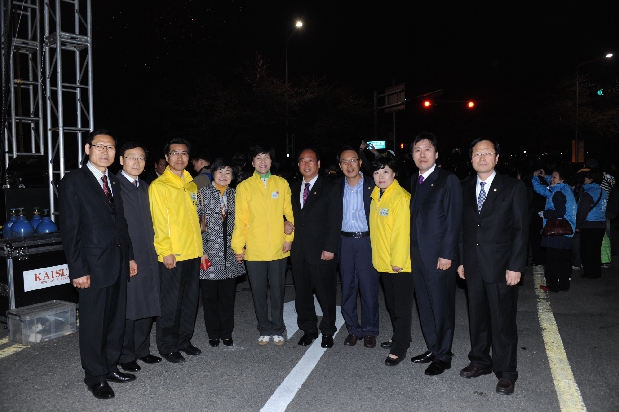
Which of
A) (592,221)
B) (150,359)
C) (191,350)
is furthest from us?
(592,221)

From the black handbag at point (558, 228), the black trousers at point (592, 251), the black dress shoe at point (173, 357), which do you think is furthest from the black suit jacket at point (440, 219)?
the black trousers at point (592, 251)

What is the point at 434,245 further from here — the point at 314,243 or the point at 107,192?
the point at 107,192

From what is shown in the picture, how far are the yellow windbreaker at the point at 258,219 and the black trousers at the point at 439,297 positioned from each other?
1.49 meters

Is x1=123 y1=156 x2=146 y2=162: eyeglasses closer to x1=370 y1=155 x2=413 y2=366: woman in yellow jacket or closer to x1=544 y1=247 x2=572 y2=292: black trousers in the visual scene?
x1=370 y1=155 x2=413 y2=366: woman in yellow jacket

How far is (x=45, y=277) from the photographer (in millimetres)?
6191

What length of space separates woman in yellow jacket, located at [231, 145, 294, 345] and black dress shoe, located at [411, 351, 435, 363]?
4.74 ft

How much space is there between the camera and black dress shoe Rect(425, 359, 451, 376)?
464 centimetres

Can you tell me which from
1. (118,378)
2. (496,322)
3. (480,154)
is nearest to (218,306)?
(118,378)

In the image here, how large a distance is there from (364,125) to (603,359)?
2773 centimetres

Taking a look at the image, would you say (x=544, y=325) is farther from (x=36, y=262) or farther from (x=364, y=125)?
(x=364, y=125)

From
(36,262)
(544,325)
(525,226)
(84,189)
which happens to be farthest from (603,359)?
(36,262)

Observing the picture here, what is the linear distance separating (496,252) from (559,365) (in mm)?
1460

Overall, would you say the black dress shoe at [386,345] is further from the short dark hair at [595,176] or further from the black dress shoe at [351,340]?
the short dark hair at [595,176]

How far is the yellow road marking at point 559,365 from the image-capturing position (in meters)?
4.02
